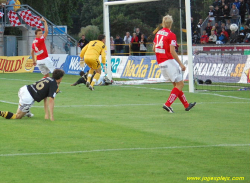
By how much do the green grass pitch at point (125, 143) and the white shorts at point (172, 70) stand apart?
81 cm

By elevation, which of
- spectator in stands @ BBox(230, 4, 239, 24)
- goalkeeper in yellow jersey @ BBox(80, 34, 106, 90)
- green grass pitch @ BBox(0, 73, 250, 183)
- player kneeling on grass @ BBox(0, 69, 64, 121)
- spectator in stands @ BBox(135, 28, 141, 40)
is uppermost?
spectator in stands @ BBox(230, 4, 239, 24)

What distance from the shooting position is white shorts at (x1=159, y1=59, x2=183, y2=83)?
544 inches

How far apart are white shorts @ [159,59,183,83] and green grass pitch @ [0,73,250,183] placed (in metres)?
0.81

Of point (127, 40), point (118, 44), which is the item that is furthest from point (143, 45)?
point (118, 44)

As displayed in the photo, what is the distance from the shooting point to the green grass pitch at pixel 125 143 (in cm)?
713

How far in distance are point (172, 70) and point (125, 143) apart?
478cm

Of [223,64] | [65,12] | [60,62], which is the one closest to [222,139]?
[223,64]

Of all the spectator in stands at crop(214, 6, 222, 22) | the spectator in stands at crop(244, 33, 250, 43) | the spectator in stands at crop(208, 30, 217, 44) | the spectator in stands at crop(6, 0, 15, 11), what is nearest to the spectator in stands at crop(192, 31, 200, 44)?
the spectator in stands at crop(208, 30, 217, 44)

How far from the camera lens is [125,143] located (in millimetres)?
9359

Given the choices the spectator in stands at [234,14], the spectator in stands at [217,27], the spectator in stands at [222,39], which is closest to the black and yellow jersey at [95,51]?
the spectator in stands at [222,39]

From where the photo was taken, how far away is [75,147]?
29.3 ft

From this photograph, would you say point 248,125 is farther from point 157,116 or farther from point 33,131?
point 33,131

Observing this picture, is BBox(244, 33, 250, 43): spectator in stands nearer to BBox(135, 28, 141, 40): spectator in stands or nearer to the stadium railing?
BBox(135, 28, 141, 40): spectator in stands

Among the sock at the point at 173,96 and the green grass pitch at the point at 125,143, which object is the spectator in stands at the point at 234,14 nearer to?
the green grass pitch at the point at 125,143
